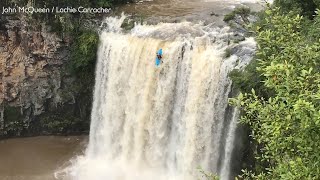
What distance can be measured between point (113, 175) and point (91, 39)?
16.9 ft

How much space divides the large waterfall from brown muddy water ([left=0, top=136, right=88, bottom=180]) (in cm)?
74

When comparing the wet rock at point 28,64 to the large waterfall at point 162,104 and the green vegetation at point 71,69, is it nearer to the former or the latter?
the green vegetation at point 71,69

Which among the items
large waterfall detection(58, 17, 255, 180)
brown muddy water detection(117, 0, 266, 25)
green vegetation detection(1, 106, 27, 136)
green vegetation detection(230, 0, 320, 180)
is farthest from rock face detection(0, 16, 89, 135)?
green vegetation detection(230, 0, 320, 180)

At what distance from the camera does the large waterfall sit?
476 inches

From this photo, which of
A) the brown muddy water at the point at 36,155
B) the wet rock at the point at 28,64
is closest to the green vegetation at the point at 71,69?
the wet rock at the point at 28,64

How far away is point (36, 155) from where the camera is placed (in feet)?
53.4

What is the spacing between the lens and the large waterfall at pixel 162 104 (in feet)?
39.7

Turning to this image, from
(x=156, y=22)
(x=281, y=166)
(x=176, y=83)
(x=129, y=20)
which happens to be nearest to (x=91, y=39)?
(x=129, y=20)

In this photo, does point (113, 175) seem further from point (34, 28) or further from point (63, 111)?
point (34, 28)

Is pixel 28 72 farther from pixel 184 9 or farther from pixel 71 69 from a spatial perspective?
pixel 184 9

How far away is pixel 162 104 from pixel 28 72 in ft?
19.7

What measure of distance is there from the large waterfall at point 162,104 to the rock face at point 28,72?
171 cm

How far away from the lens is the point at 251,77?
1055 cm

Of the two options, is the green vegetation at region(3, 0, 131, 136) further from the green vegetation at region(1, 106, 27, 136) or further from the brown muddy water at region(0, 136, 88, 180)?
the brown muddy water at region(0, 136, 88, 180)
